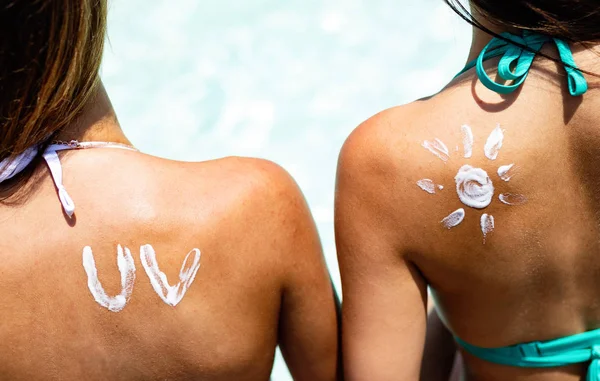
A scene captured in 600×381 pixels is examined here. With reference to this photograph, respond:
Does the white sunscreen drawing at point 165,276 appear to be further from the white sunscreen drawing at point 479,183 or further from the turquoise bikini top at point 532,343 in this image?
the turquoise bikini top at point 532,343

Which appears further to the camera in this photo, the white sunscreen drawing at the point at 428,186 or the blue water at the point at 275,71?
the blue water at the point at 275,71

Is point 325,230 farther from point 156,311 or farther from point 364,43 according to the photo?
point 156,311

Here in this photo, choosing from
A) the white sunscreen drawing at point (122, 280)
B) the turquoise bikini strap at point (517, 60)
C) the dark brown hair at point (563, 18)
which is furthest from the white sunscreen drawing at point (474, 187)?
the white sunscreen drawing at point (122, 280)

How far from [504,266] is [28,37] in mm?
796

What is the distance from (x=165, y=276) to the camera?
111 cm

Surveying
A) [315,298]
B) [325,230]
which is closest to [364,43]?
[325,230]

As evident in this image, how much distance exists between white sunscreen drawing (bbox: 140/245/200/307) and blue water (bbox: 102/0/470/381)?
6.60ft

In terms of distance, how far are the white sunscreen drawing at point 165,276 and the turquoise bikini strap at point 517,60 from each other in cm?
52

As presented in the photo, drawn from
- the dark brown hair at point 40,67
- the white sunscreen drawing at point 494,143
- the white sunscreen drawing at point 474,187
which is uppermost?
the dark brown hair at point 40,67

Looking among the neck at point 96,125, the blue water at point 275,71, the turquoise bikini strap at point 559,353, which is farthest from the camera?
the blue water at point 275,71

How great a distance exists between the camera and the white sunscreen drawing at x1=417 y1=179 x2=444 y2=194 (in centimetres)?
113

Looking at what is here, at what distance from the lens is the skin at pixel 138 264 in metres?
1.08

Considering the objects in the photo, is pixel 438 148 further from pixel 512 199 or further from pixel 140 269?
pixel 140 269

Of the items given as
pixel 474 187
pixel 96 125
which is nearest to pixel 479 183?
pixel 474 187
